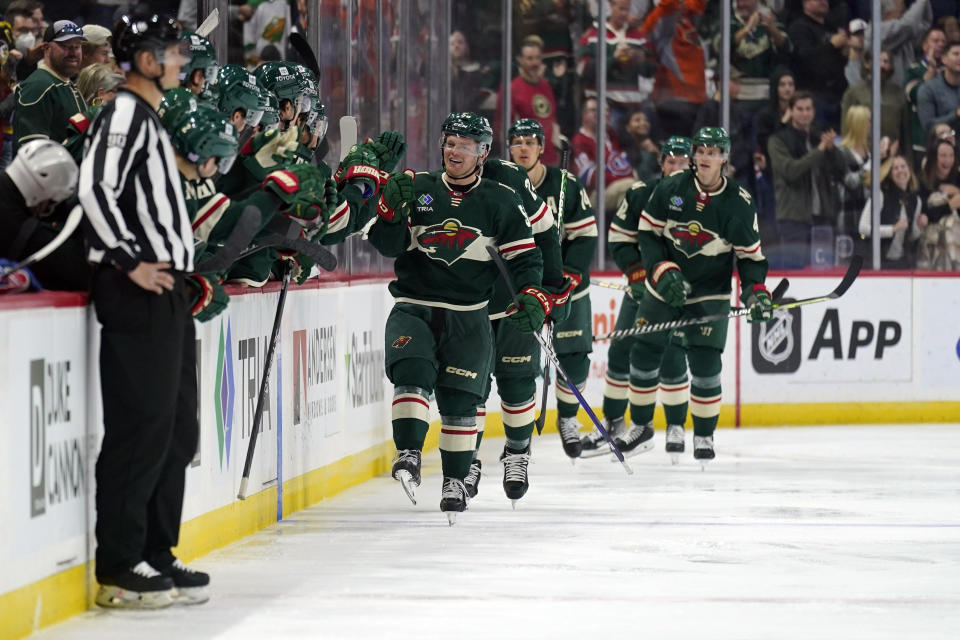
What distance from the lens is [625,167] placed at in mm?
10805

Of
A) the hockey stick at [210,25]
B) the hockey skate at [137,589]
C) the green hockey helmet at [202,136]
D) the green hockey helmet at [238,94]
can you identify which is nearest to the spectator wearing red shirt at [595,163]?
the hockey stick at [210,25]

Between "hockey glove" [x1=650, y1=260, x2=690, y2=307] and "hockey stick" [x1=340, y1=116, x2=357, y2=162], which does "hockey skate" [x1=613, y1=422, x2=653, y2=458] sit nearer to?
"hockey glove" [x1=650, y1=260, x2=690, y2=307]

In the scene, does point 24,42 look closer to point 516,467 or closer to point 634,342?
point 634,342

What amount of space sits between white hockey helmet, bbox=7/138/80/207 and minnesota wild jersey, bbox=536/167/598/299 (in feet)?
11.8

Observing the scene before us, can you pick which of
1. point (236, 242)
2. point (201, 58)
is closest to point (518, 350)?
point (201, 58)

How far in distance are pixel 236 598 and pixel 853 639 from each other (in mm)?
1552

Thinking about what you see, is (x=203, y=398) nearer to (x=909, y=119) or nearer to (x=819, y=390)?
(x=819, y=390)

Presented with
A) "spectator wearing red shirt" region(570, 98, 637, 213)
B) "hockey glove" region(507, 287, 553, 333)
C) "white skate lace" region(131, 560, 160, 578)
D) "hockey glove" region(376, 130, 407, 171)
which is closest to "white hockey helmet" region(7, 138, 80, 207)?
"white skate lace" region(131, 560, 160, 578)

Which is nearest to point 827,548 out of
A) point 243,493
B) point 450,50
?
point 243,493

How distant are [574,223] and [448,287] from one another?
1.68 meters

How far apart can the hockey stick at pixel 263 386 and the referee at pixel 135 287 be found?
1.06m

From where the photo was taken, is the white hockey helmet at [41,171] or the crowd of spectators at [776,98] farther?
the crowd of spectators at [776,98]

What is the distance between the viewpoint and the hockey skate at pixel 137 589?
404 cm

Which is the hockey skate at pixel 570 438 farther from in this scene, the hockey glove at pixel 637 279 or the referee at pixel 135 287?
the referee at pixel 135 287
